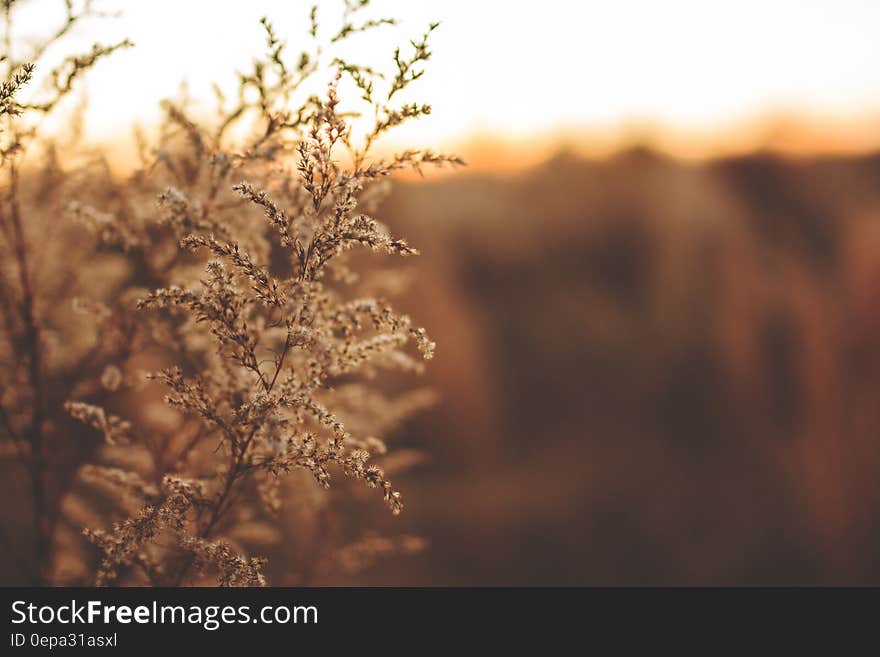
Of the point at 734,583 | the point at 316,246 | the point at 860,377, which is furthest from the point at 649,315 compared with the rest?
the point at 316,246

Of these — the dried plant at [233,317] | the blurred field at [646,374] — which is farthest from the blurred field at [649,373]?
the dried plant at [233,317]

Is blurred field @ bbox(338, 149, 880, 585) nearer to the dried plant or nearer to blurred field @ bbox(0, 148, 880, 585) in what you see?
blurred field @ bbox(0, 148, 880, 585)

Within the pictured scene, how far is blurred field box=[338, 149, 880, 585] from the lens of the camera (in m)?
10.7

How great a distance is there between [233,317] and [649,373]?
12727mm

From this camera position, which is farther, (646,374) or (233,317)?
(646,374)

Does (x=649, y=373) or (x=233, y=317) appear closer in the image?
(x=233, y=317)

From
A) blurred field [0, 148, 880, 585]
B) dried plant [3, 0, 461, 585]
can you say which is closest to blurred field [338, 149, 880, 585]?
Result: blurred field [0, 148, 880, 585]

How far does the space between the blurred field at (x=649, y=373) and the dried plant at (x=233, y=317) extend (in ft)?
25.2

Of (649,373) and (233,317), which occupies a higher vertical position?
(649,373)

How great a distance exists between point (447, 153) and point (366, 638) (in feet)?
5.53

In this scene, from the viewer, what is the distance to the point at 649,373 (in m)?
13.7

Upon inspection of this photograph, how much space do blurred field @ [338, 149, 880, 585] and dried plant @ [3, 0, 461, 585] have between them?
7.68 m

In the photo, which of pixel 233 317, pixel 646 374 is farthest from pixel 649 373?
pixel 233 317

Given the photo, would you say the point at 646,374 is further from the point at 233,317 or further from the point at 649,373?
the point at 233,317
